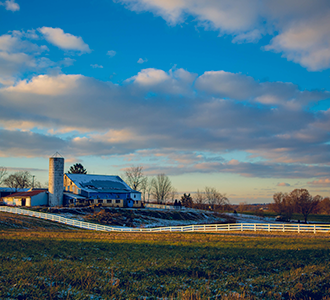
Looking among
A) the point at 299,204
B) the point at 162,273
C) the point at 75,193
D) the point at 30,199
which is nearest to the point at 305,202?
the point at 299,204

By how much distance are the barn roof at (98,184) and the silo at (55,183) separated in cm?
565

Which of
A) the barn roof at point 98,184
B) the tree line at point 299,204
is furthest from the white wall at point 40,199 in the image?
the tree line at point 299,204

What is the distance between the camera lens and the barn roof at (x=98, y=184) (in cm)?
7075

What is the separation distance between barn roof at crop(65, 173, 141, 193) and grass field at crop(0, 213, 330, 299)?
53649 mm

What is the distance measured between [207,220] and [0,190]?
57.1m

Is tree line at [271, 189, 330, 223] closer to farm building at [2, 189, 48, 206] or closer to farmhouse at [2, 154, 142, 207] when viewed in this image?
farmhouse at [2, 154, 142, 207]

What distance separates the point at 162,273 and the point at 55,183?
5709cm

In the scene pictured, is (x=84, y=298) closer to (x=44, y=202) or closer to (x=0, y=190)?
(x=44, y=202)

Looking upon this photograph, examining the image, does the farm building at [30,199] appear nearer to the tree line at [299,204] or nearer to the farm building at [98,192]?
the farm building at [98,192]

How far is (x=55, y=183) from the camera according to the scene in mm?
64250

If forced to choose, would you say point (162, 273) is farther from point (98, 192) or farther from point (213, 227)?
point (98, 192)

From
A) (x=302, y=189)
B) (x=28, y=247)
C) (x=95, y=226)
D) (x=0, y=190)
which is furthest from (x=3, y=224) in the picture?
(x=302, y=189)

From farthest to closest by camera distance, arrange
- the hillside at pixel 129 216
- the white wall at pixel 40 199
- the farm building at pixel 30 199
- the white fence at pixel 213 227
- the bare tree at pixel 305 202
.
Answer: the bare tree at pixel 305 202
the white wall at pixel 40 199
the farm building at pixel 30 199
the hillside at pixel 129 216
the white fence at pixel 213 227

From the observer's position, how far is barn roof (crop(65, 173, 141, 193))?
7075 cm
